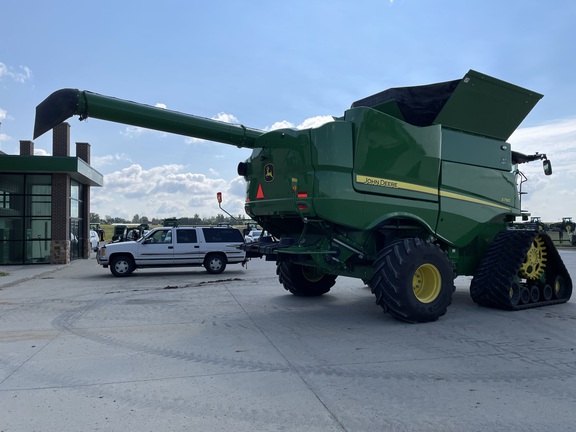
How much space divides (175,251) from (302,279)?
7344mm

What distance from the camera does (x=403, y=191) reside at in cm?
768

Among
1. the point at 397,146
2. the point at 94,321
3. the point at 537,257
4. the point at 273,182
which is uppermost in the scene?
the point at 397,146

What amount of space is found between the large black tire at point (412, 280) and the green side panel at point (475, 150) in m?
1.93

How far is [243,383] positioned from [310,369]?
83 centimetres

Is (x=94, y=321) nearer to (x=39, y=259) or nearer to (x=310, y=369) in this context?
(x=310, y=369)

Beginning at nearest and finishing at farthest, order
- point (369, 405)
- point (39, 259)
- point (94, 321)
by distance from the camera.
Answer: point (369, 405)
point (94, 321)
point (39, 259)

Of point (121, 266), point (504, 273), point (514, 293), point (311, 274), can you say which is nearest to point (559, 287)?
point (514, 293)

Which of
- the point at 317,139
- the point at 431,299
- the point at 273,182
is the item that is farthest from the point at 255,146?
the point at 431,299

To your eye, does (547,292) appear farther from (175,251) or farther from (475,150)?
(175,251)

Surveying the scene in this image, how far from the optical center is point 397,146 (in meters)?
7.61

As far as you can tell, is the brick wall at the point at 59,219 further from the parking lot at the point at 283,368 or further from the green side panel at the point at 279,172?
the green side panel at the point at 279,172

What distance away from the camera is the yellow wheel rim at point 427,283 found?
7.62 metres

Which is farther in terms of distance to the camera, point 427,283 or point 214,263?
point 214,263

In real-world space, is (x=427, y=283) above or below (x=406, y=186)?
below
